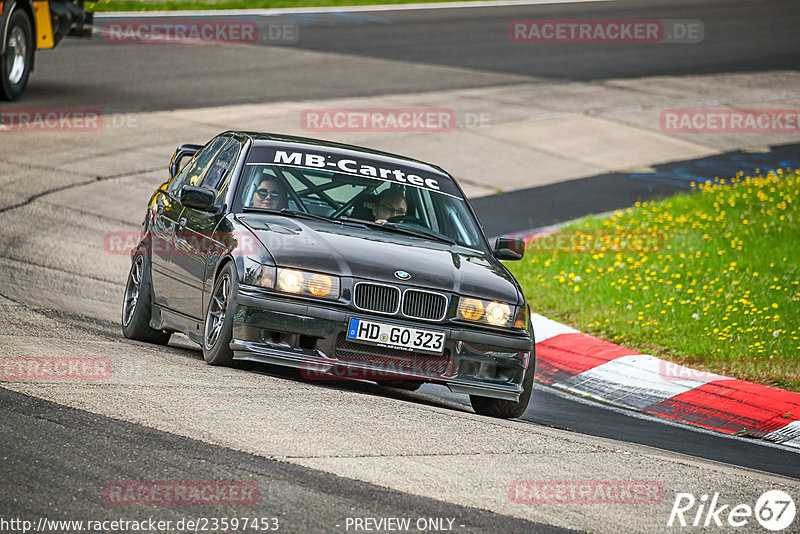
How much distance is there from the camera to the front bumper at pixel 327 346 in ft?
23.4

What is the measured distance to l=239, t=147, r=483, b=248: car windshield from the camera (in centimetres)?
824

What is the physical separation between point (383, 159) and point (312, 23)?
22420mm

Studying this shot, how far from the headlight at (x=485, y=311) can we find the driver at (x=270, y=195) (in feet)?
5.12

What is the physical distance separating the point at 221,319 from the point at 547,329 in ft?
12.7

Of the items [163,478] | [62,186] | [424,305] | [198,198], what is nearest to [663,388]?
[424,305]

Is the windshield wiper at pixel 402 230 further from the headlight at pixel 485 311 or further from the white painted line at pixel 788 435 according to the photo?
the white painted line at pixel 788 435

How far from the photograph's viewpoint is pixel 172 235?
866 cm

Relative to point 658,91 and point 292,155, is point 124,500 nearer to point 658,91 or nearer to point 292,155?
point 292,155

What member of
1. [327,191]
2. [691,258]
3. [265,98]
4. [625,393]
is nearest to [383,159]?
[327,191]

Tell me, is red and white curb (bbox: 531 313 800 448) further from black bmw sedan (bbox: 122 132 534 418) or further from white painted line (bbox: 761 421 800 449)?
black bmw sedan (bbox: 122 132 534 418)

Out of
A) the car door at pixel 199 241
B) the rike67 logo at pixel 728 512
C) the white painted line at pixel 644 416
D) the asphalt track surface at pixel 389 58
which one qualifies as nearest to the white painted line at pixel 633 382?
the white painted line at pixel 644 416

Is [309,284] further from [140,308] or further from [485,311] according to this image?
[140,308]

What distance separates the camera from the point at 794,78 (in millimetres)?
26391

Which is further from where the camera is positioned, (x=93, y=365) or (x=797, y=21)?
(x=797, y=21)
